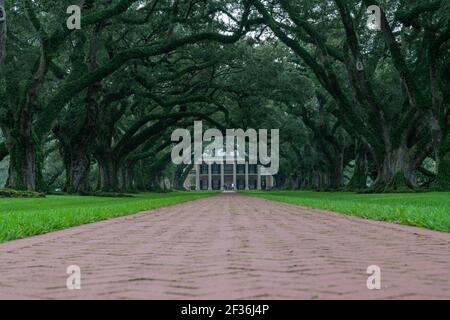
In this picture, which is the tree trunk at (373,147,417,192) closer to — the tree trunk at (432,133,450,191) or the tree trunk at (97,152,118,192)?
the tree trunk at (432,133,450,191)

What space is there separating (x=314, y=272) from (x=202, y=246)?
228 centimetres

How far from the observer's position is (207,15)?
90.6 ft

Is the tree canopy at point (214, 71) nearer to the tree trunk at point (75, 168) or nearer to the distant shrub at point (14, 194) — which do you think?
the tree trunk at point (75, 168)

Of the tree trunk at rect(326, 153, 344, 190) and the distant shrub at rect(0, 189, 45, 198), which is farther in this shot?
the tree trunk at rect(326, 153, 344, 190)

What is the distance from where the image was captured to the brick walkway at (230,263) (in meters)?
3.64

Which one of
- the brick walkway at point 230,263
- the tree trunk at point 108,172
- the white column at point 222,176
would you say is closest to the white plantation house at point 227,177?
the white column at point 222,176

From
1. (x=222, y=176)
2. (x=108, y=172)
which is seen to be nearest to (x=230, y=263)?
(x=108, y=172)

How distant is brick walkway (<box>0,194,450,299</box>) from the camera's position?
143 inches

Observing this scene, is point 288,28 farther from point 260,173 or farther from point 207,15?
point 260,173

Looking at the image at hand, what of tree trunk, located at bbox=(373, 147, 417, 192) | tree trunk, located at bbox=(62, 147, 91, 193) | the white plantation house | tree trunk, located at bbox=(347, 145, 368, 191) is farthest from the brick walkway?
the white plantation house

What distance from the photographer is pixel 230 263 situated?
4973mm

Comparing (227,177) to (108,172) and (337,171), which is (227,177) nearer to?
(337,171)
